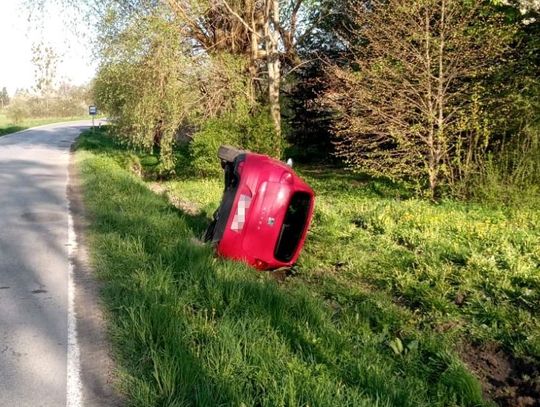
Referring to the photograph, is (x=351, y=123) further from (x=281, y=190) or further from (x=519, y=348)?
(x=519, y=348)

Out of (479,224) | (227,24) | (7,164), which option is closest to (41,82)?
(7,164)

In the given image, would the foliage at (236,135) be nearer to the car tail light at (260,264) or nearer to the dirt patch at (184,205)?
the dirt patch at (184,205)

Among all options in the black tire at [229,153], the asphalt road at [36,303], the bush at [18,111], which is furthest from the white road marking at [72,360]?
the bush at [18,111]

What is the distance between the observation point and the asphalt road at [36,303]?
4059 millimetres

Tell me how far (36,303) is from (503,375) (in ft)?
15.6

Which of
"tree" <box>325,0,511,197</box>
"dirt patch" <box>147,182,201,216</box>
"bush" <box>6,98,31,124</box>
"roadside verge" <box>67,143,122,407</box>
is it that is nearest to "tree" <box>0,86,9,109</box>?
"bush" <box>6,98,31,124</box>

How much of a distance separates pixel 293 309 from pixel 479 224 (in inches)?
202

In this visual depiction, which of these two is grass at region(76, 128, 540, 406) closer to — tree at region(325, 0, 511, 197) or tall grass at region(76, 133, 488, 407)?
tall grass at region(76, 133, 488, 407)

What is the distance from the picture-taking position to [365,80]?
1266 centimetres

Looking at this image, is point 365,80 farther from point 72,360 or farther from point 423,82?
point 72,360

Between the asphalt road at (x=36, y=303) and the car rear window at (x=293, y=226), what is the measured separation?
2.88 meters

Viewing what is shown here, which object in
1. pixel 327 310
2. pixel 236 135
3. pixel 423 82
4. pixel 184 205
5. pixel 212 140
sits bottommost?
pixel 184 205

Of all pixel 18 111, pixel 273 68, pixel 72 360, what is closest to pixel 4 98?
pixel 18 111

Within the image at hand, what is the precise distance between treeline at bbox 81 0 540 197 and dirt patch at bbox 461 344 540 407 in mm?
6934
